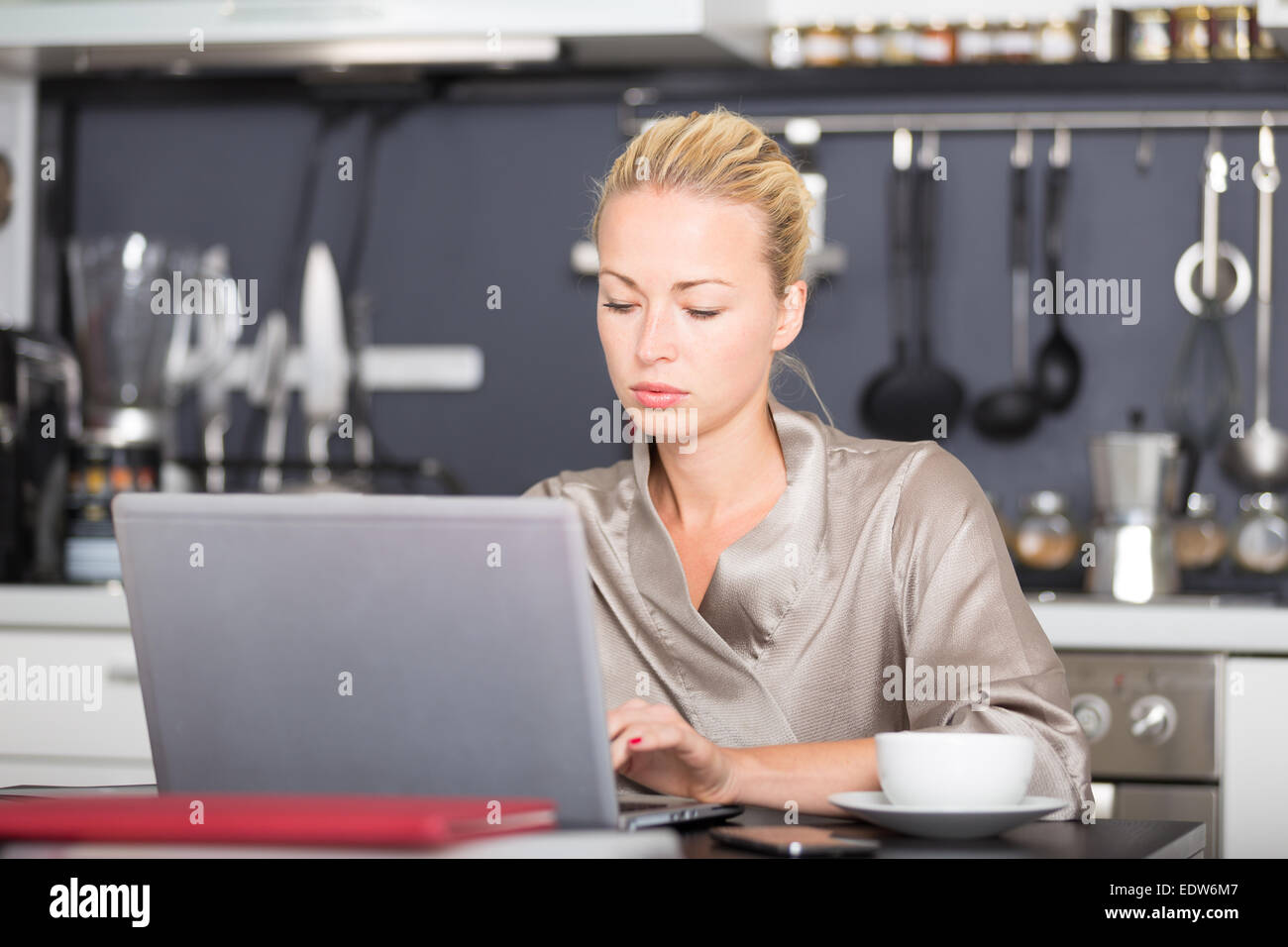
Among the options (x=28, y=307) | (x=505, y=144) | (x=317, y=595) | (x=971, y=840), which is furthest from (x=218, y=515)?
(x=28, y=307)

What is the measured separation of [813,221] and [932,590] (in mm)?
1249

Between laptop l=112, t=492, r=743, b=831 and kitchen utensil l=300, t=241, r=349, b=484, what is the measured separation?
1.57 metres

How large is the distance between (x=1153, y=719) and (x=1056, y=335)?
730mm

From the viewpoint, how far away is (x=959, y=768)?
88cm

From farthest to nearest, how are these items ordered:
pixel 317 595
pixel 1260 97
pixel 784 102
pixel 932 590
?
pixel 784 102 → pixel 1260 97 → pixel 932 590 → pixel 317 595

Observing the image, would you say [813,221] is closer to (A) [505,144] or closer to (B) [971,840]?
(A) [505,144]

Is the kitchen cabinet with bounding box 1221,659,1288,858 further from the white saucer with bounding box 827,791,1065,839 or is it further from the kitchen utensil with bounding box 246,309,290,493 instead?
the kitchen utensil with bounding box 246,309,290,493

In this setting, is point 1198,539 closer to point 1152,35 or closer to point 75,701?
point 1152,35

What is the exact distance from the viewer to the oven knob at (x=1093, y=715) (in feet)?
6.28

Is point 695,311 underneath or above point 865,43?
underneath

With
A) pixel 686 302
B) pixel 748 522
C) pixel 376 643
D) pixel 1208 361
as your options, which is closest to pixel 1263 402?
pixel 1208 361

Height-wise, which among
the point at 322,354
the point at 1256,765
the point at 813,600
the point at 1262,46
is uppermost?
the point at 1262,46

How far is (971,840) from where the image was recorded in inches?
34.9

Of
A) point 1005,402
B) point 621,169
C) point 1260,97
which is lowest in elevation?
point 1005,402
